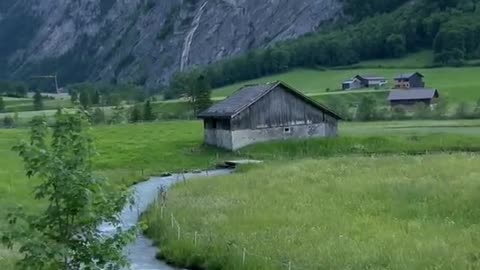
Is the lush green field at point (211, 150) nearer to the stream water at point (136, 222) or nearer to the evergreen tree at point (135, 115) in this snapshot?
the stream water at point (136, 222)

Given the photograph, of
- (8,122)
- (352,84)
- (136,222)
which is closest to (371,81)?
Result: (352,84)

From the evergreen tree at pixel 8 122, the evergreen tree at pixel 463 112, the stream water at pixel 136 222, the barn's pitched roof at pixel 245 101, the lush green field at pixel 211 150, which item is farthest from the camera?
the evergreen tree at pixel 8 122

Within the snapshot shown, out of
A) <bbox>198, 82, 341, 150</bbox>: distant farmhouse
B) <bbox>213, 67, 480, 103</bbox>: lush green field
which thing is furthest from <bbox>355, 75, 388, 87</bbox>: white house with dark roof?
<bbox>198, 82, 341, 150</bbox>: distant farmhouse

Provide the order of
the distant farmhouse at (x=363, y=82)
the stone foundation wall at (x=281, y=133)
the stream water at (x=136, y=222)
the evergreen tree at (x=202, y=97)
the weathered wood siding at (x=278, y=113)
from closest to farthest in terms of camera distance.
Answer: the stream water at (x=136, y=222) < the stone foundation wall at (x=281, y=133) < the weathered wood siding at (x=278, y=113) < the evergreen tree at (x=202, y=97) < the distant farmhouse at (x=363, y=82)

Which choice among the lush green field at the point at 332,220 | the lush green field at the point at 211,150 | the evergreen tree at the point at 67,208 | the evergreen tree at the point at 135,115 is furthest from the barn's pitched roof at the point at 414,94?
the evergreen tree at the point at 67,208

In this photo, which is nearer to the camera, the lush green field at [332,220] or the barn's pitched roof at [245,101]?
the lush green field at [332,220]

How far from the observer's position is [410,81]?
464ft

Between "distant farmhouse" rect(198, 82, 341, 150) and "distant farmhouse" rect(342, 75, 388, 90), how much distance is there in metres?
84.6

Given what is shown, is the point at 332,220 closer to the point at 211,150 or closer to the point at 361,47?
the point at 211,150

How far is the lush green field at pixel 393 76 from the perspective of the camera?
12173 centimetres

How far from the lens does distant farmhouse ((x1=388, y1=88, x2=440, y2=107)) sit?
11456 centimetres

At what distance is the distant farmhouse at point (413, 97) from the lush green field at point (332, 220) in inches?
2964

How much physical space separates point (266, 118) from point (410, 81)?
83969mm

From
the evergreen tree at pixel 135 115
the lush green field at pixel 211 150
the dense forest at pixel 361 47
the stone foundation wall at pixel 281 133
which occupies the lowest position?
the lush green field at pixel 211 150
